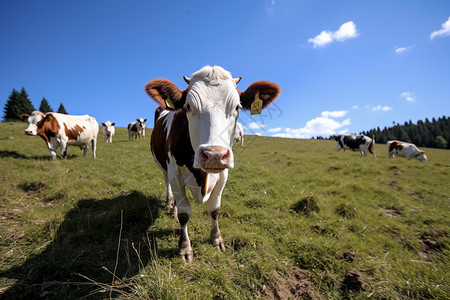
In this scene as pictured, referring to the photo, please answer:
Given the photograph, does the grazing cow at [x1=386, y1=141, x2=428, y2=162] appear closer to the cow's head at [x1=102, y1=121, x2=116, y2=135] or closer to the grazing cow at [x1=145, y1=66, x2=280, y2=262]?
the grazing cow at [x1=145, y1=66, x2=280, y2=262]

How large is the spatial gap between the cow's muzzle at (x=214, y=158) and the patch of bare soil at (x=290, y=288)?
1.59m

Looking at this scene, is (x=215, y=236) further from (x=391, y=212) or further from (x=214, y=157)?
(x=391, y=212)

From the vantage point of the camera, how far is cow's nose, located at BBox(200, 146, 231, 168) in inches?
75.6

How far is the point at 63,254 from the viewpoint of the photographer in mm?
2715

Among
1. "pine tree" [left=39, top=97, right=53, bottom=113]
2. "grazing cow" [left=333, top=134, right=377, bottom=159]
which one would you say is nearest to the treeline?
"grazing cow" [left=333, top=134, right=377, bottom=159]

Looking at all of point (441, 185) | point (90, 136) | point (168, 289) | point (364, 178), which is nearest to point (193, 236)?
point (168, 289)

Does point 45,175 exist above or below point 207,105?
below

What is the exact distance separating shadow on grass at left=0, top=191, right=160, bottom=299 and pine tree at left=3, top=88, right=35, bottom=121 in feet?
223

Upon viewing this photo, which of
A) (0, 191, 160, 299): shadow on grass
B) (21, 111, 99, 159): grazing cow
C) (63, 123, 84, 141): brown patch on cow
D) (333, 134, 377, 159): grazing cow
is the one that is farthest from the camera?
(333, 134, 377, 159): grazing cow

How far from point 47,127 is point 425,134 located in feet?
310

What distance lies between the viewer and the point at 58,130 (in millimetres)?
9156

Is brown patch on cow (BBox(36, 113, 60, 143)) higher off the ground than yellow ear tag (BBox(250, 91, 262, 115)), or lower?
higher

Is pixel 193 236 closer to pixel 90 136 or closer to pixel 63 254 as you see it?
pixel 63 254

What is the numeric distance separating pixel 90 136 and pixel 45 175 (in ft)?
18.2
